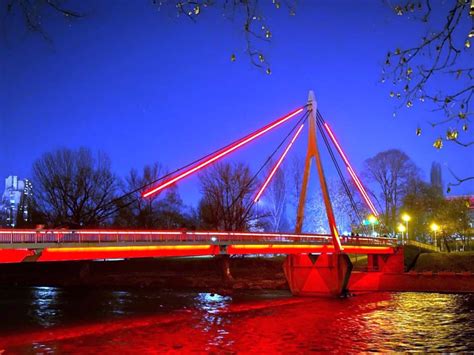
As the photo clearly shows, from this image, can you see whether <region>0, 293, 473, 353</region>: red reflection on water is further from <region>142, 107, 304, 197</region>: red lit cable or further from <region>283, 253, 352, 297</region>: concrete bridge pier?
<region>142, 107, 304, 197</region>: red lit cable

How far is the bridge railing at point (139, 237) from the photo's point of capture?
31.6 m

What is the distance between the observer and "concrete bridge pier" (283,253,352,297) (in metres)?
51.6

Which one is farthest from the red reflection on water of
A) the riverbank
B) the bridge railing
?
the riverbank

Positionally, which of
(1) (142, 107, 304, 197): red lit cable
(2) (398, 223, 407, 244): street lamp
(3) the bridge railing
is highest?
(1) (142, 107, 304, 197): red lit cable

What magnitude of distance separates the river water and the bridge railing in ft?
16.4

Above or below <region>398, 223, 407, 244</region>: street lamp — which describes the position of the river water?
below

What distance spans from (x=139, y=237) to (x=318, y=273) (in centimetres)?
2087

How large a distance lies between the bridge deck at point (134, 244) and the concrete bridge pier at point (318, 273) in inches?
55.3

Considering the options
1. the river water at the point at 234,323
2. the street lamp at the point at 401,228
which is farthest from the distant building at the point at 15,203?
the street lamp at the point at 401,228

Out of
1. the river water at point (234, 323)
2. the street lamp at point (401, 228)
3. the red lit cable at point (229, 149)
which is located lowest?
the river water at point (234, 323)

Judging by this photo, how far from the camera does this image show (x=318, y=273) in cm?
5284

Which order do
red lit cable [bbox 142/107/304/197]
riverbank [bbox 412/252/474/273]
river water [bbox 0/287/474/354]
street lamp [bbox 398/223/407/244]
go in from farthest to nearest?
street lamp [bbox 398/223/407/244] < riverbank [bbox 412/252/474/273] < red lit cable [bbox 142/107/304/197] < river water [bbox 0/287/474/354]

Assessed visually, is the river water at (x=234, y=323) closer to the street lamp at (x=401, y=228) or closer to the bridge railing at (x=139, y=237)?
the bridge railing at (x=139, y=237)

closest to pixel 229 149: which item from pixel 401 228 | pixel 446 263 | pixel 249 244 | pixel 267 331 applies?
pixel 249 244
